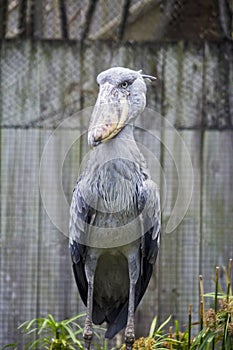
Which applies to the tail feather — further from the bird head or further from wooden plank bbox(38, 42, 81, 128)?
wooden plank bbox(38, 42, 81, 128)

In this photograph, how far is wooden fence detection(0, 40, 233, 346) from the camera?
4070 millimetres

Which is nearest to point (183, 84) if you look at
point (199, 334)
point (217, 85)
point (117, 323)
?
point (217, 85)

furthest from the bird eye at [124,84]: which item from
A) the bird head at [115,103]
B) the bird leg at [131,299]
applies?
the bird leg at [131,299]

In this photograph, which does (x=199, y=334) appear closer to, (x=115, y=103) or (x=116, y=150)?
(x=116, y=150)

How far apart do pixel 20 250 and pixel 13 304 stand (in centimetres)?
28

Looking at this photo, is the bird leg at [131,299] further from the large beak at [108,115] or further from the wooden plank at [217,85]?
the wooden plank at [217,85]

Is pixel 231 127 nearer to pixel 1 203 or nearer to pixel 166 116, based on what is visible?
pixel 166 116

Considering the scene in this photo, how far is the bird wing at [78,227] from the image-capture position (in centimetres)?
305

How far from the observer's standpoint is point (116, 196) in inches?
118

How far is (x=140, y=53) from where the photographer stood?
4.14 meters

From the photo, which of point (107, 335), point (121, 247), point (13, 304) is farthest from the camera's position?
point (13, 304)

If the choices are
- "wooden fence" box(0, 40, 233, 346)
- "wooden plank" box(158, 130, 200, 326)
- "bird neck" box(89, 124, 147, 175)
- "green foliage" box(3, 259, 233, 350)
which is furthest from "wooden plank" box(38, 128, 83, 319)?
"bird neck" box(89, 124, 147, 175)

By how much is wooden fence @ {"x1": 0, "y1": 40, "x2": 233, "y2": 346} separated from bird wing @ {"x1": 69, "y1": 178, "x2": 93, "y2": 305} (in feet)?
2.48

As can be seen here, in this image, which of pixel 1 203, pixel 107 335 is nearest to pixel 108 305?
pixel 107 335
